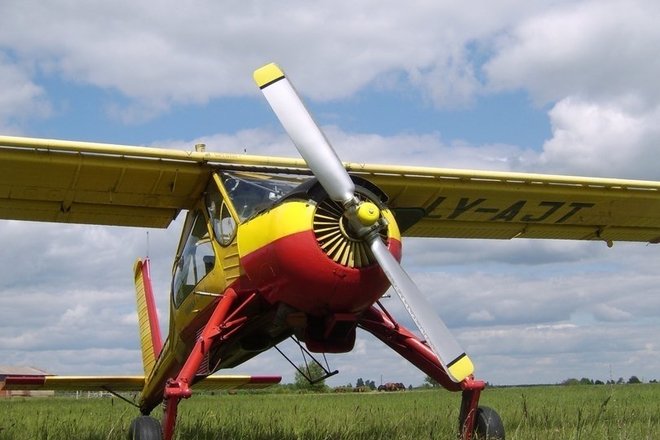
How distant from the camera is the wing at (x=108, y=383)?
38.5 feet

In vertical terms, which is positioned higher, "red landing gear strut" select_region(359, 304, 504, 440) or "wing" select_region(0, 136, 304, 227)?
"wing" select_region(0, 136, 304, 227)

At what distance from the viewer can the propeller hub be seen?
705cm

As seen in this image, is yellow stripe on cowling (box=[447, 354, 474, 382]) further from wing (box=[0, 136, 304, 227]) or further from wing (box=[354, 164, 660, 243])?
wing (box=[0, 136, 304, 227])

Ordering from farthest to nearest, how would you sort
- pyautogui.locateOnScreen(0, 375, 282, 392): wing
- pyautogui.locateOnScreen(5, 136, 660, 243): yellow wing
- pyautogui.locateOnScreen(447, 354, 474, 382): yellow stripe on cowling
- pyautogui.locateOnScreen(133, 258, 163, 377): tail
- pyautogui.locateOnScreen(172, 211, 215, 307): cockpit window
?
pyautogui.locateOnScreen(133, 258, 163, 377): tail → pyautogui.locateOnScreen(0, 375, 282, 392): wing → pyautogui.locateOnScreen(5, 136, 660, 243): yellow wing → pyautogui.locateOnScreen(172, 211, 215, 307): cockpit window → pyautogui.locateOnScreen(447, 354, 474, 382): yellow stripe on cowling

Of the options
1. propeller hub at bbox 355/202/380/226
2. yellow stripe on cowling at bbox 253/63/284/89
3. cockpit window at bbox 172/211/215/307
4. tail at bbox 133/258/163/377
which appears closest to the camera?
propeller hub at bbox 355/202/380/226

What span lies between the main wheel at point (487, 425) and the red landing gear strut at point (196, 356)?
269 centimetres

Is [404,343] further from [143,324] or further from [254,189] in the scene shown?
[143,324]

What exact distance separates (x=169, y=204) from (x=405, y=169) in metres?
3.03

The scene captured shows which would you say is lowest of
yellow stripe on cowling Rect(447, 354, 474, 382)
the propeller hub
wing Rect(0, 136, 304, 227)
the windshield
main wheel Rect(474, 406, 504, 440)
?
main wheel Rect(474, 406, 504, 440)

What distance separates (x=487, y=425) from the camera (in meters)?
8.34

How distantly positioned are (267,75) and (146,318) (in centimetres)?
710

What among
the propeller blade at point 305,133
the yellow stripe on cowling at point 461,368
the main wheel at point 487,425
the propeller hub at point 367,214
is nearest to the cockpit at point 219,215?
the propeller blade at point 305,133

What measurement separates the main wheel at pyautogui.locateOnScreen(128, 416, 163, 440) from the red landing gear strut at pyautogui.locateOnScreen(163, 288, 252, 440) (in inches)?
3.1

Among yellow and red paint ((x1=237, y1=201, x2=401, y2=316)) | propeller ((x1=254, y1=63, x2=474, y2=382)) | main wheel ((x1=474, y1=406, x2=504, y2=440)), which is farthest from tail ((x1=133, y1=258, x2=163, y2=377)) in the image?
propeller ((x1=254, y1=63, x2=474, y2=382))
